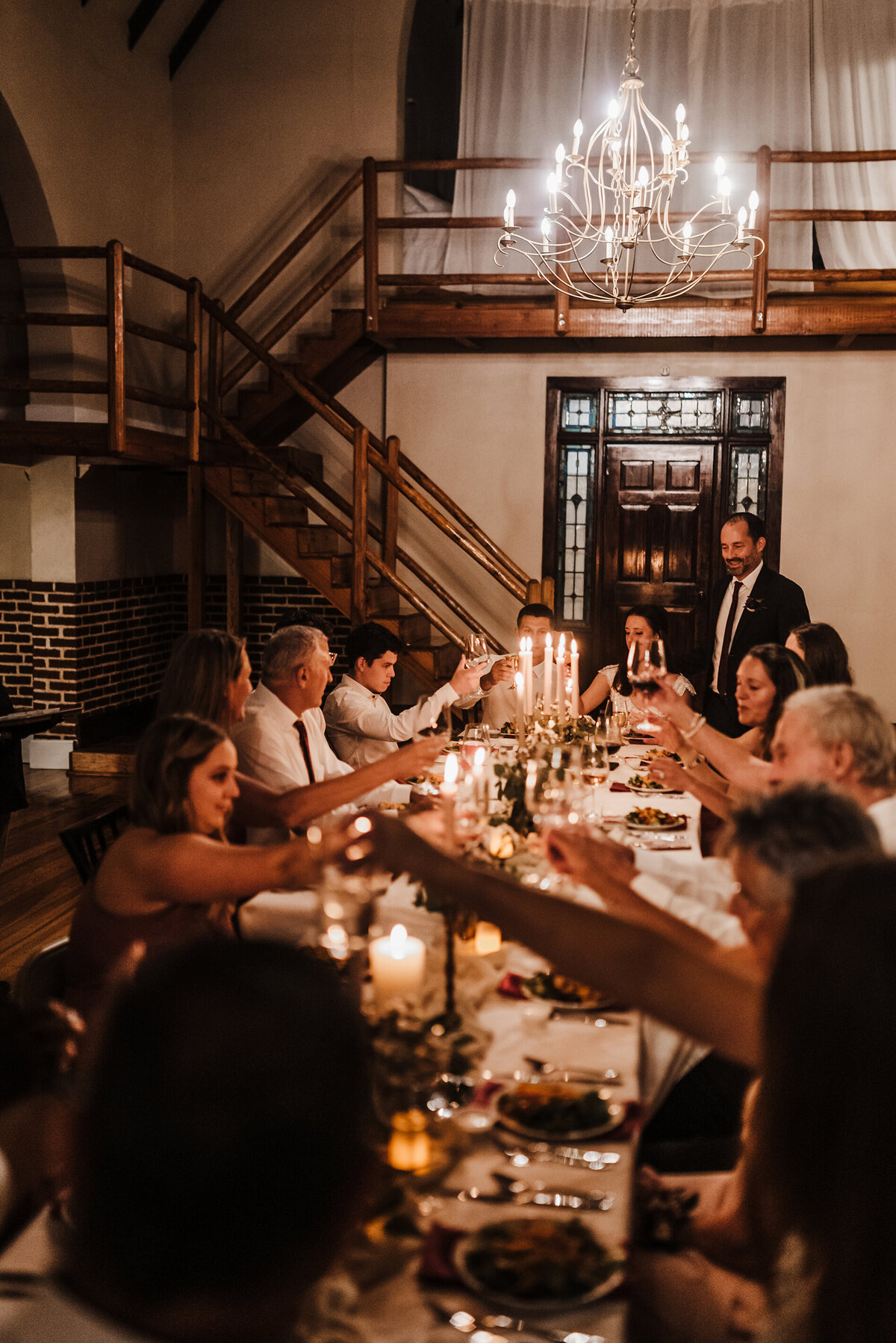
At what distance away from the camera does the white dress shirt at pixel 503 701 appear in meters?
5.48

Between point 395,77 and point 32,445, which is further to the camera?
point 395,77

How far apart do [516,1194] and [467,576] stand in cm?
718

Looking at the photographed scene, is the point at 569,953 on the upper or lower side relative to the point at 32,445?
lower

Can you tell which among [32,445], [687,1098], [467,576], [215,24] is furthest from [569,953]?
[215,24]

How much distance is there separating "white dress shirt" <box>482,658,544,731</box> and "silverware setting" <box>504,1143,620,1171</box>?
12.9 feet

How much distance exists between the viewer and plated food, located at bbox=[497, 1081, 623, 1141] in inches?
59.8

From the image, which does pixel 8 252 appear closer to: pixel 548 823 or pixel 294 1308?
pixel 548 823

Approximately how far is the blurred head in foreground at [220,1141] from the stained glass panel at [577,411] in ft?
25.2

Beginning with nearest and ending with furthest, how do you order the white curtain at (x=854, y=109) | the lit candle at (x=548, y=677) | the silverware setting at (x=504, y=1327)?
the silverware setting at (x=504, y=1327), the lit candle at (x=548, y=677), the white curtain at (x=854, y=109)

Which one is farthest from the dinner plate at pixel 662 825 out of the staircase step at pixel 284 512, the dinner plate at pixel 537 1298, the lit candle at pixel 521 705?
the staircase step at pixel 284 512

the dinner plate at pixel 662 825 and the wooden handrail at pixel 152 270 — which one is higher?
the wooden handrail at pixel 152 270

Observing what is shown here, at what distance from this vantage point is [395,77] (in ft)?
27.4

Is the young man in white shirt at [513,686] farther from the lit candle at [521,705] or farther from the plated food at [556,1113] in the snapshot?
the plated food at [556,1113]

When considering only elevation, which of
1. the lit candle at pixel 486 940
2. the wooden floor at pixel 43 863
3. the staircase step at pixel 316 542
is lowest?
the wooden floor at pixel 43 863
